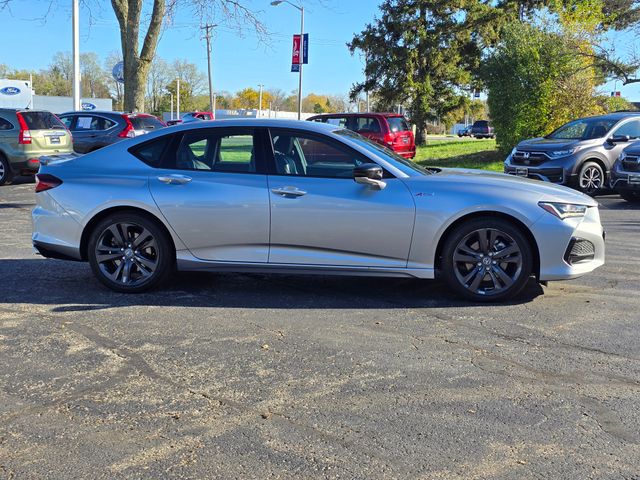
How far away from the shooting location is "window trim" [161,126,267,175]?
5793 mm

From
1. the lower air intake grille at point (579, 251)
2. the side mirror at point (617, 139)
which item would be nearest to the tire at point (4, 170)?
the lower air intake grille at point (579, 251)

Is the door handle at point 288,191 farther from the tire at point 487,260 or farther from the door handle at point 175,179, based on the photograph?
the tire at point 487,260

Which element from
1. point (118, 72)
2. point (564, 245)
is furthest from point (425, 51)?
point (564, 245)

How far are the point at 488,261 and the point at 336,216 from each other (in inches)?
52.1

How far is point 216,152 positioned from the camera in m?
5.91

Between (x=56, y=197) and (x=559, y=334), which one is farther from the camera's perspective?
(x=56, y=197)

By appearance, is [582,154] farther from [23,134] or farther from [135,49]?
[135,49]

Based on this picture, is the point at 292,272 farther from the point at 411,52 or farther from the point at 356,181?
the point at 411,52

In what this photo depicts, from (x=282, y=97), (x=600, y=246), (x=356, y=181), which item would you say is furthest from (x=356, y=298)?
(x=282, y=97)

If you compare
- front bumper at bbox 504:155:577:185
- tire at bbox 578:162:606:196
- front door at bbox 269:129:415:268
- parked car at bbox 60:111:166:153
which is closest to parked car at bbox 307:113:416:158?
parked car at bbox 60:111:166:153

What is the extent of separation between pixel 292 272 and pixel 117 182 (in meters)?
1.73

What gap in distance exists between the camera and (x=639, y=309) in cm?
557

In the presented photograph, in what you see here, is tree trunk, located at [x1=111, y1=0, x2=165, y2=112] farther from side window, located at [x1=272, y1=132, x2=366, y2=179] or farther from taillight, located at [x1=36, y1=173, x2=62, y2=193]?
side window, located at [x1=272, y1=132, x2=366, y2=179]

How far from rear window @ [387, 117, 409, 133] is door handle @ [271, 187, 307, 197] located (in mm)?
14365
